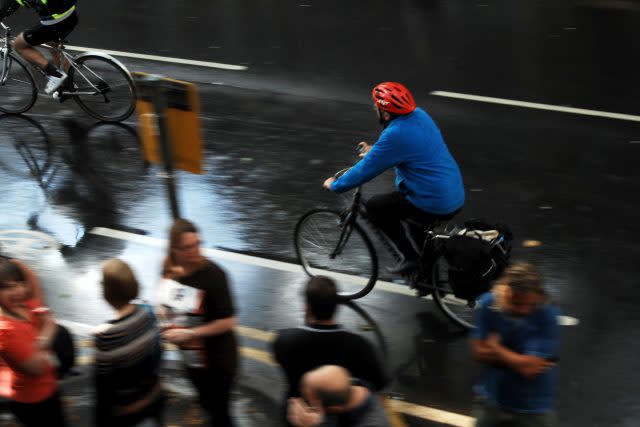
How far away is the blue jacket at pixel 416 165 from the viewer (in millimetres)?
6211

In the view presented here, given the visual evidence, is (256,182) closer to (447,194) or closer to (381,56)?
(447,194)

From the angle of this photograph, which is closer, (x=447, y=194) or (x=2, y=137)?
(x=447, y=194)

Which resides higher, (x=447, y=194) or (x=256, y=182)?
(x=447, y=194)

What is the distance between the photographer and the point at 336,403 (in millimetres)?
3752

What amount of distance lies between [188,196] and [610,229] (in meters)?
4.24

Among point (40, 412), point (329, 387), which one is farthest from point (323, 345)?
point (40, 412)

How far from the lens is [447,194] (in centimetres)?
639

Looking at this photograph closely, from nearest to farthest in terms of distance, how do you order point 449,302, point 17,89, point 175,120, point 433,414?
point 175,120
point 433,414
point 449,302
point 17,89

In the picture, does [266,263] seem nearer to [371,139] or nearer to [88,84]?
[371,139]

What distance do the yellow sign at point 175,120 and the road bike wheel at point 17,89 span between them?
5260 millimetres

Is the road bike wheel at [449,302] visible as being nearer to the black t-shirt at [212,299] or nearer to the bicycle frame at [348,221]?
the bicycle frame at [348,221]

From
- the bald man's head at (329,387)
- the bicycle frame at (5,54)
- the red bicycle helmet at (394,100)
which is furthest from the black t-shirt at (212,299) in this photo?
the bicycle frame at (5,54)

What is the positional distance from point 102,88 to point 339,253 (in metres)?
4.56

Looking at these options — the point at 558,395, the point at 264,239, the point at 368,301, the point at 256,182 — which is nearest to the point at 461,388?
the point at 558,395
